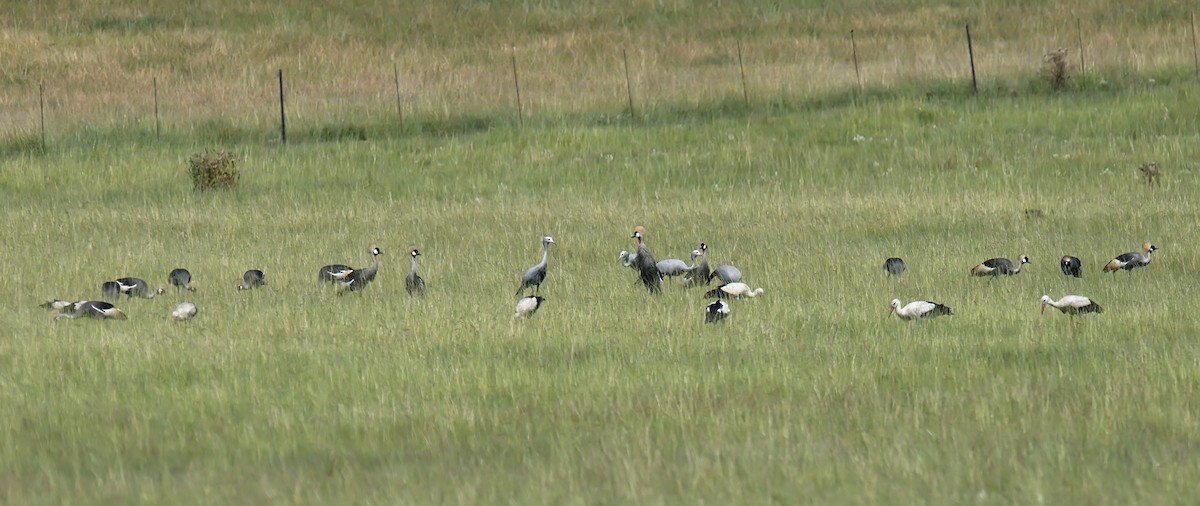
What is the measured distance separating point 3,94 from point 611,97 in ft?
56.3

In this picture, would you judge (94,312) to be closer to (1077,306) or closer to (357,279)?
(357,279)

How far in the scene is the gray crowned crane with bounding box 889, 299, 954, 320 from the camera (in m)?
12.5

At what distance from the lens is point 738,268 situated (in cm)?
1669

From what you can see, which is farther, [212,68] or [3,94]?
[212,68]

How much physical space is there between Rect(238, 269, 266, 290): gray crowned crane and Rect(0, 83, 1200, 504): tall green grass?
0.77 ft

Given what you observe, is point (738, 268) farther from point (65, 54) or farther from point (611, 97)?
point (65, 54)

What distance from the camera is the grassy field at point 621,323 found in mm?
7992

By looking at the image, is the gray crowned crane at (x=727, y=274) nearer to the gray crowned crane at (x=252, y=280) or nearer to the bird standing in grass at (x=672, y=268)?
the bird standing in grass at (x=672, y=268)

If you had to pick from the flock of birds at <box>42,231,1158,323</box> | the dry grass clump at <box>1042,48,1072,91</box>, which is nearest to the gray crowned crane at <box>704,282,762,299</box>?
the flock of birds at <box>42,231,1158,323</box>

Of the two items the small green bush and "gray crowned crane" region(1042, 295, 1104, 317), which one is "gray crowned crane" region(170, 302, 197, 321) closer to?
"gray crowned crane" region(1042, 295, 1104, 317)

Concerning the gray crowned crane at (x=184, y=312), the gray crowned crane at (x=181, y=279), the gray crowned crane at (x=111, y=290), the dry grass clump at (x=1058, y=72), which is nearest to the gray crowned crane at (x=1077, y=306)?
the gray crowned crane at (x=184, y=312)

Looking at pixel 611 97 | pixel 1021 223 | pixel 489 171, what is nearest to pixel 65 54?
pixel 611 97

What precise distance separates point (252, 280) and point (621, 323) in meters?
4.92

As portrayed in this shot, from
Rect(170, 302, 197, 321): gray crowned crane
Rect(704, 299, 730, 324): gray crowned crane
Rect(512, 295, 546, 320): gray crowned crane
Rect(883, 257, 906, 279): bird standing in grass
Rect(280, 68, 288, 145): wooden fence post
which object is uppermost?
Rect(280, 68, 288, 145): wooden fence post
